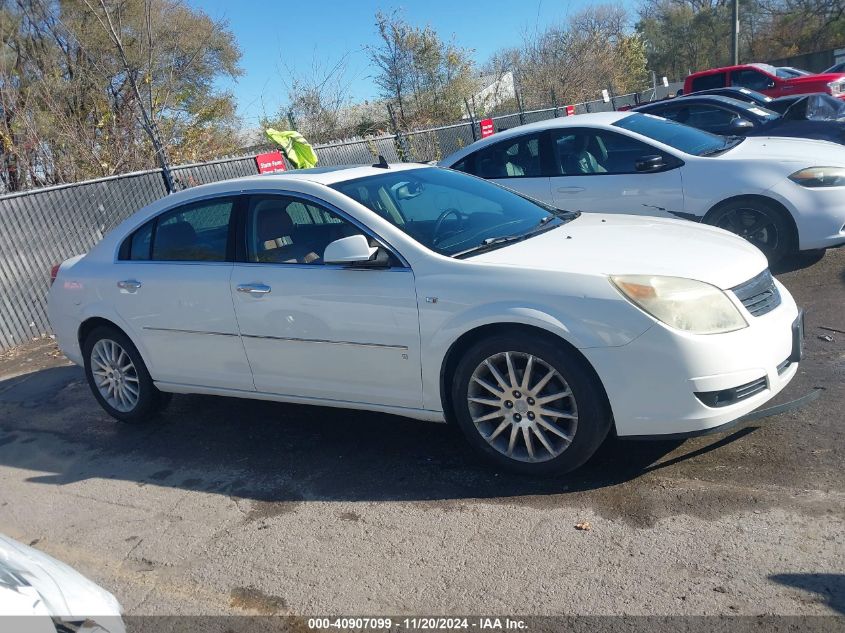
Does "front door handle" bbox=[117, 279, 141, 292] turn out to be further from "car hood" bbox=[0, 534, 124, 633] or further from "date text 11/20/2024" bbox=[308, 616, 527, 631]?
→ "date text 11/20/2024" bbox=[308, 616, 527, 631]

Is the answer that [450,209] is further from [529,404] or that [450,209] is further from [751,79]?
[751,79]

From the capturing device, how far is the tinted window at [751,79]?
19.6 m

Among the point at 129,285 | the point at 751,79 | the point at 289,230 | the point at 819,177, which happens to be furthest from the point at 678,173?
the point at 751,79

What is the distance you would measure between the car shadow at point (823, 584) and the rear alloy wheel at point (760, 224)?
179 inches

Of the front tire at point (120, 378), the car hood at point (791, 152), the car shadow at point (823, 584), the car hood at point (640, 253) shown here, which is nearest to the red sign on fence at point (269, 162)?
the front tire at point (120, 378)

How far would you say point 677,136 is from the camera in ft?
25.8

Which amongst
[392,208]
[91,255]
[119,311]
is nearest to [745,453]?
[392,208]

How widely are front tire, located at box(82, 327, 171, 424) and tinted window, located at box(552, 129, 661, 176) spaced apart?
14.8 ft

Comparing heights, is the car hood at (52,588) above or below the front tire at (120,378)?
above

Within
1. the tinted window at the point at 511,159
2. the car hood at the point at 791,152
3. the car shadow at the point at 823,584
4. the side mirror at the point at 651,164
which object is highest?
the tinted window at the point at 511,159

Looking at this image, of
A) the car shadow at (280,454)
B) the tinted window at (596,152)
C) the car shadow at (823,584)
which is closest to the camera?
the car shadow at (823,584)

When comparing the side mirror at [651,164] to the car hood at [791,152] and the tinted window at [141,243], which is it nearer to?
the car hood at [791,152]

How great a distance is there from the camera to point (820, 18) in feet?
146

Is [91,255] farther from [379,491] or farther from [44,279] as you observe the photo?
[44,279]
